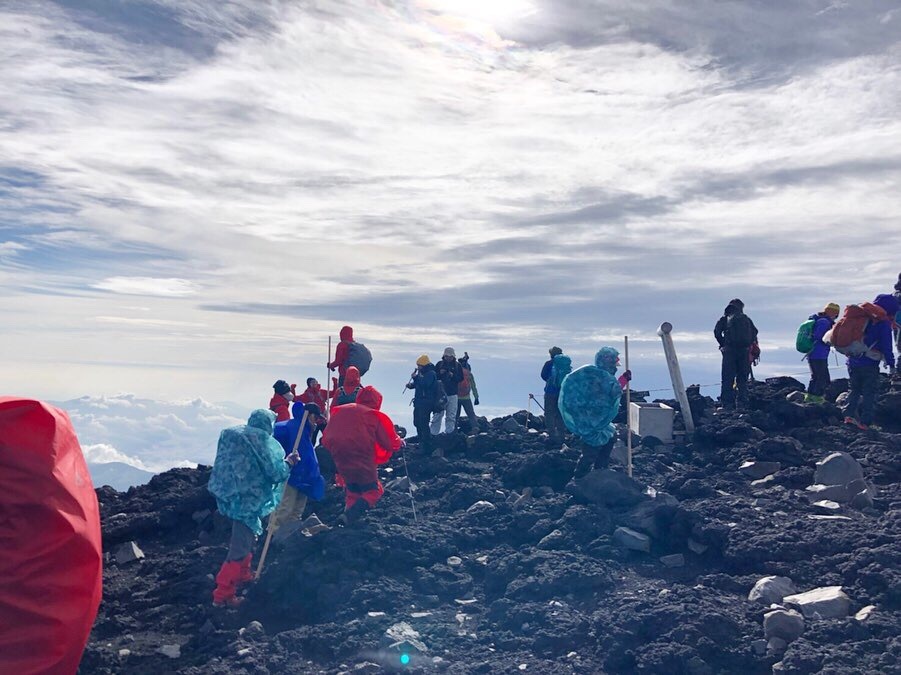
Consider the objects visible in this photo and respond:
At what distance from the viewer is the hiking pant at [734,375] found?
19.0m

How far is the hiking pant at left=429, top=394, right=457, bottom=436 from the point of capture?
19.6 meters

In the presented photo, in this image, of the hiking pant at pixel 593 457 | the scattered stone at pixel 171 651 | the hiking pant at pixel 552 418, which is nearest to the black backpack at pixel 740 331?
the hiking pant at pixel 552 418

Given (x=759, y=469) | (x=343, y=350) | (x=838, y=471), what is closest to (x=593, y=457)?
(x=759, y=469)

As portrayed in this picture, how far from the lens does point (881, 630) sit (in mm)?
9344

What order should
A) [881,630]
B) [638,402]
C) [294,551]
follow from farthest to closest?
[638,402] → [294,551] → [881,630]

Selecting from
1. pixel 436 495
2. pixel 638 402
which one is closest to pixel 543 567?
pixel 436 495

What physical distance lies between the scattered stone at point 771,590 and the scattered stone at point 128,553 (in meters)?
10.1

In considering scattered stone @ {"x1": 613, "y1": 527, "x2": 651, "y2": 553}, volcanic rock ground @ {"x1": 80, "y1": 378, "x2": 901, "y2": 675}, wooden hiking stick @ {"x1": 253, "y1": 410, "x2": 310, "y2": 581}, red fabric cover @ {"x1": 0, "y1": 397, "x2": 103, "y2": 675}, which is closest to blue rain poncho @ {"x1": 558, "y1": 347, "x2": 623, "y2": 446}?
volcanic rock ground @ {"x1": 80, "y1": 378, "x2": 901, "y2": 675}

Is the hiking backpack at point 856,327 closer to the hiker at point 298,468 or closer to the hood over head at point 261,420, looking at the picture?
the hiker at point 298,468

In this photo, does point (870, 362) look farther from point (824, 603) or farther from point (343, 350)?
point (343, 350)

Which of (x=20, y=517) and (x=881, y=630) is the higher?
(x=20, y=517)

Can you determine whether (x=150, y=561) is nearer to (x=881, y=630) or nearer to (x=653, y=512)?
(x=653, y=512)

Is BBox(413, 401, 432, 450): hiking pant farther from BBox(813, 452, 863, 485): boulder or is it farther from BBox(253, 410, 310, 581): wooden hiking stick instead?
BBox(813, 452, 863, 485): boulder

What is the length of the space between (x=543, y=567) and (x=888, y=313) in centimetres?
1077
